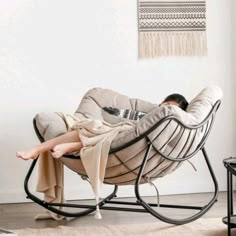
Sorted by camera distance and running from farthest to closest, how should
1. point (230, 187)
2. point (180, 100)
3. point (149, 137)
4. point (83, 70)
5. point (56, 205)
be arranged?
point (83, 70)
point (180, 100)
point (56, 205)
point (149, 137)
point (230, 187)

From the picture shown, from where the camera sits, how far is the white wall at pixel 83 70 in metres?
4.52

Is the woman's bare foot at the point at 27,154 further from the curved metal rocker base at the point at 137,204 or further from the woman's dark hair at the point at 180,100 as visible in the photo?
the woman's dark hair at the point at 180,100

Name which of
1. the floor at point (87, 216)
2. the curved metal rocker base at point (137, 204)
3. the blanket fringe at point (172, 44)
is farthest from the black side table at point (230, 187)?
the blanket fringe at point (172, 44)

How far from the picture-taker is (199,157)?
4.84m

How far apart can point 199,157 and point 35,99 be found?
1.37m

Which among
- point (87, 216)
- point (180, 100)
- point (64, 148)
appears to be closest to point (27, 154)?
point (64, 148)

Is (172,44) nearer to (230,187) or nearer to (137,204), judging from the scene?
(137,204)

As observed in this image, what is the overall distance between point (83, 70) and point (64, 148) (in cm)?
120

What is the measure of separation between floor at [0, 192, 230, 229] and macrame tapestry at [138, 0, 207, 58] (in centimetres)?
115

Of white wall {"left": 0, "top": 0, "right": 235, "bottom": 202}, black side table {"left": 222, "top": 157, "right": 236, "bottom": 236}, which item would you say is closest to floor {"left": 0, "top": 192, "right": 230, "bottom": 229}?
white wall {"left": 0, "top": 0, "right": 235, "bottom": 202}

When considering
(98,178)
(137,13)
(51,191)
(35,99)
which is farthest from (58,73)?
(98,178)

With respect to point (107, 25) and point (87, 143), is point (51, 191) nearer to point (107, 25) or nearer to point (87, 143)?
point (87, 143)

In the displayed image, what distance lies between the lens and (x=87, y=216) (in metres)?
4.02

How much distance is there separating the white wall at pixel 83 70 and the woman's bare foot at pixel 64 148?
1.01m
